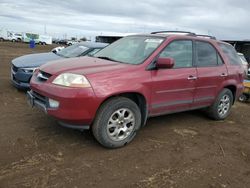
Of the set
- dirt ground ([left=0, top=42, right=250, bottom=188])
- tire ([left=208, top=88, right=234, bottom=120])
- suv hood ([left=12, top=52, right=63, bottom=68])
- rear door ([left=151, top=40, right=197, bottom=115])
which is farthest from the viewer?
suv hood ([left=12, top=52, right=63, bottom=68])

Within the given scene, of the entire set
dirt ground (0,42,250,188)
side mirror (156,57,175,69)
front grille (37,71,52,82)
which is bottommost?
dirt ground (0,42,250,188)

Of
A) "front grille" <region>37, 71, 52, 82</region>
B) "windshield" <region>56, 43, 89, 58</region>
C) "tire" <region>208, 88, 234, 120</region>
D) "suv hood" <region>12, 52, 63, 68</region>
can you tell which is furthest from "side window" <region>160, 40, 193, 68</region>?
"suv hood" <region>12, 52, 63, 68</region>

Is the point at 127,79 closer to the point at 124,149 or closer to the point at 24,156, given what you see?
the point at 124,149

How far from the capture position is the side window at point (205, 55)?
18.5ft

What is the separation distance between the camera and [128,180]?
3.55 metres

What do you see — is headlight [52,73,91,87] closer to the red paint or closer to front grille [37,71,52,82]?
the red paint

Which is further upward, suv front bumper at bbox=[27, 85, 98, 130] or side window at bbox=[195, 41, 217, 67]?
side window at bbox=[195, 41, 217, 67]

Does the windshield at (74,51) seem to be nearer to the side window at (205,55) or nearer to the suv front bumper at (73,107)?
the side window at (205,55)

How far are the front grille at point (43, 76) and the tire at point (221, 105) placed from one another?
354cm

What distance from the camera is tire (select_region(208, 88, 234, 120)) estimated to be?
623 centimetres

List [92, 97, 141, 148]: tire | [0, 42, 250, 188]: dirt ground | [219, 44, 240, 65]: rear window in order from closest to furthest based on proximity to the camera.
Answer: [0, 42, 250, 188]: dirt ground
[92, 97, 141, 148]: tire
[219, 44, 240, 65]: rear window

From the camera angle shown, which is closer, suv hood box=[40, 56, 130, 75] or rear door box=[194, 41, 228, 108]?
suv hood box=[40, 56, 130, 75]

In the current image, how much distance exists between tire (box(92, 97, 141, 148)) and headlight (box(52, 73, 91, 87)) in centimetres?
45

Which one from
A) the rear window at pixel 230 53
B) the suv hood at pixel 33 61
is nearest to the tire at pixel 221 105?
the rear window at pixel 230 53
